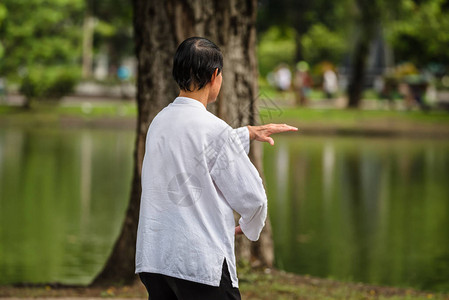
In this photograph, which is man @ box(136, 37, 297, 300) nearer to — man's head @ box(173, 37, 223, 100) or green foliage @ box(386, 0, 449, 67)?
man's head @ box(173, 37, 223, 100)

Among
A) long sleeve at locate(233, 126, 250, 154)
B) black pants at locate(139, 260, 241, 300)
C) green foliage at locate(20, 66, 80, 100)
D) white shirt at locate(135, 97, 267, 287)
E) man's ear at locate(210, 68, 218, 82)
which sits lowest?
green foliage at locate(20, 66, 80, 100)

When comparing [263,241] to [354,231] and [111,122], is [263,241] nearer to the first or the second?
[354,231]

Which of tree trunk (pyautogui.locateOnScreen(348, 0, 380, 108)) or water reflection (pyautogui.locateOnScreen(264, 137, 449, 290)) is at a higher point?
tree trunk (pyautogui.locateOnScreen(348, 0, 380, 108))

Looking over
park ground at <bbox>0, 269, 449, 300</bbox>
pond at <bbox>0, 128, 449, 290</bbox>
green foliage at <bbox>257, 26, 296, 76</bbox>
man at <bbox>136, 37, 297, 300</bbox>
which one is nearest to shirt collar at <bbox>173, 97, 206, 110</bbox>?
man at <bbox>136, 37, 297, 300</bbox>

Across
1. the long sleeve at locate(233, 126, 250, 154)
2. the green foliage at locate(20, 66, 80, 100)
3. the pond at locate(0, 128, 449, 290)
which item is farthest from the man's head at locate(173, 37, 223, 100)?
the green foliage at locate(20, 66, 80, 100)

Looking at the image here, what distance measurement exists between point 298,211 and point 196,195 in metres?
9.85

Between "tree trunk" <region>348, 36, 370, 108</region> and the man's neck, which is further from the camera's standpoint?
"tree trunk" <region>348, 36, 370, 108</region>

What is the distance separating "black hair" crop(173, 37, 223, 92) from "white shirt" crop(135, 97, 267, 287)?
69mm

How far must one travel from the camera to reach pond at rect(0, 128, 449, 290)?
369 inches

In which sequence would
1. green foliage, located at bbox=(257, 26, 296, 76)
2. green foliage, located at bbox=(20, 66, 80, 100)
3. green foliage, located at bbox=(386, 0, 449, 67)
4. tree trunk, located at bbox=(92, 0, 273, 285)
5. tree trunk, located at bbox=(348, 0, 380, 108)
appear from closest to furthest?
tree trunk, located at bbox=(92, 0, 273, 285)
tree trunk, located at bbox=(348, 0, 380, 108)
green foliage, located at bbox=(20, 66, 80, 100)
green foliage, located at bbox=(386, 0, 449, 67)
green foliage, located at bbox=(257, 26, 296, 76)

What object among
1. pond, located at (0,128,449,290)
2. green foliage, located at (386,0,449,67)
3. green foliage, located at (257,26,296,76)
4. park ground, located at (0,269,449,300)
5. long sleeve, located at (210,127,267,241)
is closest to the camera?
long sleeve, located at (210,127,267,241)

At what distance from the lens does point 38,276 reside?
8805 mm

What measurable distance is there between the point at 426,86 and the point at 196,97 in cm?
3368

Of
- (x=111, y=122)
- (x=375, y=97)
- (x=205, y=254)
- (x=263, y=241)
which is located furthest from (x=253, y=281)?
(x=375, y=97)
